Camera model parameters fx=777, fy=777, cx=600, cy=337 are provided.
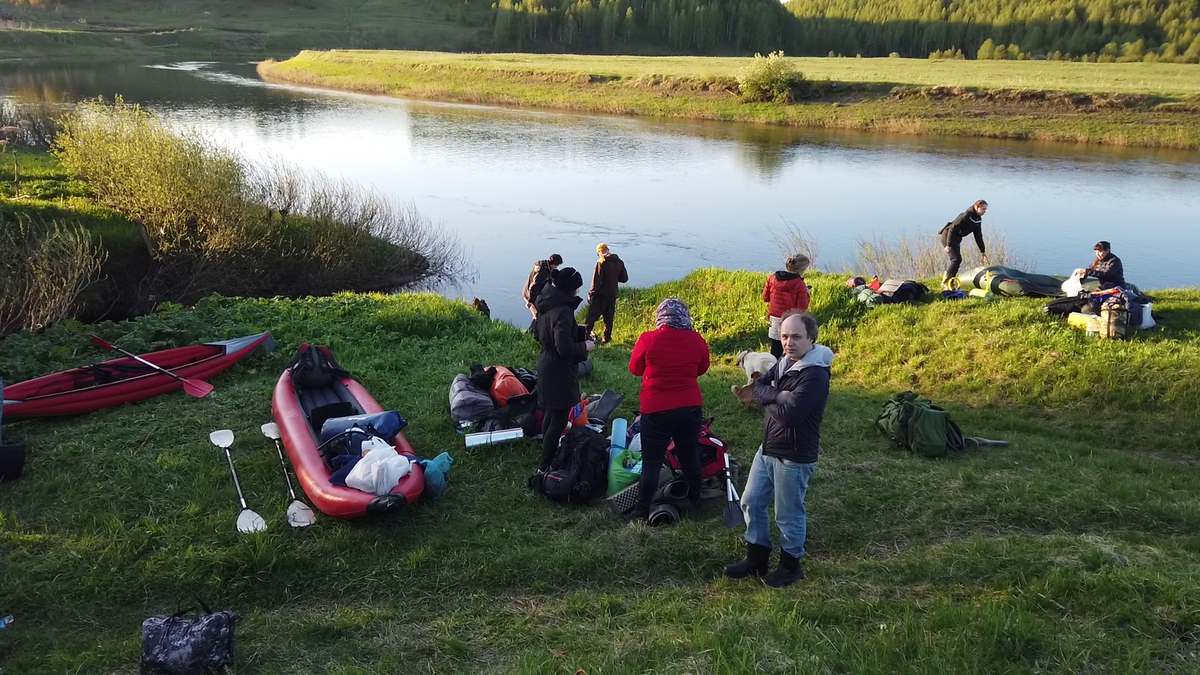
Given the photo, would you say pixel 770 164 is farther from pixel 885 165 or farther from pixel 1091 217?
pixel 1091 217

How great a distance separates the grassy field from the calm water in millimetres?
37146

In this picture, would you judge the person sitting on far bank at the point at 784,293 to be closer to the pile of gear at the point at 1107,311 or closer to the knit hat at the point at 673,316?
the knit hat at the point at 673,316

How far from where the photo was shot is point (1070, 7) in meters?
91.1

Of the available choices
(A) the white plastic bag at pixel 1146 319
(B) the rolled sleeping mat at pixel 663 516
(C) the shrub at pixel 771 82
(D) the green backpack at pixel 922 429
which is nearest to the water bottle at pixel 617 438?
(B) the rolled sleeping mat at pixel 663 516

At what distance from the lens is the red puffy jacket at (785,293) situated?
9602 millimetres

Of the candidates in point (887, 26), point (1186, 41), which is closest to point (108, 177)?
point (1186, 41)

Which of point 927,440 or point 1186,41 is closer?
point 927,440

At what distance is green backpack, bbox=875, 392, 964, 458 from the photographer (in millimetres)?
7762

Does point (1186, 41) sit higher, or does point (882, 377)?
point (1186, 41)

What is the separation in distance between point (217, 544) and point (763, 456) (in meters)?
4.03

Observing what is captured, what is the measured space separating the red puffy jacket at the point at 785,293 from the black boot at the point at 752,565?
4.75 m

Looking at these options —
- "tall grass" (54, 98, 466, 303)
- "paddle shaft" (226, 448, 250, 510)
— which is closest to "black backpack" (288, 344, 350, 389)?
"paddle shaft" (226, 448, 250, 510)

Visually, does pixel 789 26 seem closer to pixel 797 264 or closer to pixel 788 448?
pixel 797 264

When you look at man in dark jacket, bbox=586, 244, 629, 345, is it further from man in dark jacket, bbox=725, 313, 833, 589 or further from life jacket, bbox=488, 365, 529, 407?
man in dark jacket, bbox=725, 313, 833, 589
